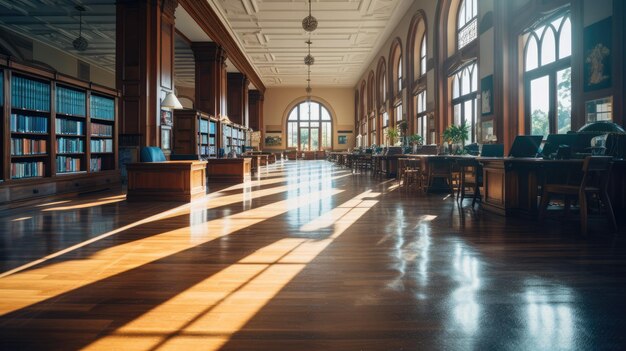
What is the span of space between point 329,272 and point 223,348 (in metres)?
1.10

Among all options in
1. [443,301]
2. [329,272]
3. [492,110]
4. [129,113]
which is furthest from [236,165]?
[443,301]

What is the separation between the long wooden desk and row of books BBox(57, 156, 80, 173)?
20.6ft

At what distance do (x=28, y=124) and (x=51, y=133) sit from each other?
409mm

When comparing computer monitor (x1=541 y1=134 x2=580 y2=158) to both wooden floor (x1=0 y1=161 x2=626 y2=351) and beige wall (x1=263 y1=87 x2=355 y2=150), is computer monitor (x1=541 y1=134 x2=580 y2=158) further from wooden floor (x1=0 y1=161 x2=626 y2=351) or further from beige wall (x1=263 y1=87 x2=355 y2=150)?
beige wall (x1=263 y1=87 x2=355 y2=150)

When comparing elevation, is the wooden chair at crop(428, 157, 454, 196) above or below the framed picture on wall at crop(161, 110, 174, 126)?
below

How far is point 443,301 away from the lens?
6.98ft

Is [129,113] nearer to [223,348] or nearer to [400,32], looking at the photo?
[223,348]

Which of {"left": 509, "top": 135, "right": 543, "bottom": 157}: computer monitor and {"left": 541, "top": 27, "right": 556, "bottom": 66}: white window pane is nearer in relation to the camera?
{"left": 509, "top": 135, "right": 543, "bottom": 157}: computer monitor

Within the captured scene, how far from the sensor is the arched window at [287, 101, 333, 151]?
29.3 meters

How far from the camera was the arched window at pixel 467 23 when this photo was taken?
9703 millimetres

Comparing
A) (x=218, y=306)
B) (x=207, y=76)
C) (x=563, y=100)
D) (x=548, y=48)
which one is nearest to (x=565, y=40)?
(x=548, y=48)

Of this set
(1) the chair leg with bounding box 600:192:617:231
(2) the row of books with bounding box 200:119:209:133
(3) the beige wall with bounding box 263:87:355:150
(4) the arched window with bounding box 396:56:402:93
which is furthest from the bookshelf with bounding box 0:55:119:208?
(3) the beige wall with bounding box 263:87:355:150

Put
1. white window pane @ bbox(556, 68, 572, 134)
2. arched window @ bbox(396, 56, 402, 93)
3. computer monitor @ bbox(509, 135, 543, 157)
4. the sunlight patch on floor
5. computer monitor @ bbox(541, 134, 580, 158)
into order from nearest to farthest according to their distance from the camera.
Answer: the sunlight patch on floor
computer monitor @ bbox(541, 134, 580, 158)
computer monitor @ bbox(509, 135, 543, 157)
white window pane @ bbox(556, 68, 572, 134)
arched window @ bbox(396, 56, 402, 93)

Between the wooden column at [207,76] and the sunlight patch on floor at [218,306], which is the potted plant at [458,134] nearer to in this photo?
the sunlight patch on floor at [218,306]
